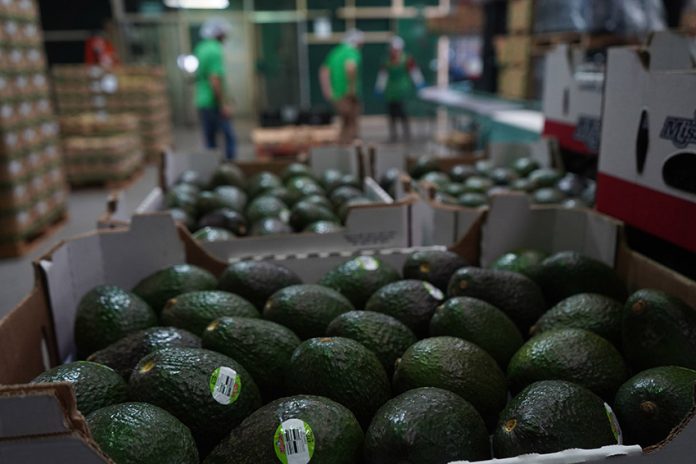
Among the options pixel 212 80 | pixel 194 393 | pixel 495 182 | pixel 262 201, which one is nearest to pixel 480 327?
pixel 194 393

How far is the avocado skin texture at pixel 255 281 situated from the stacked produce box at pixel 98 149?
6.79 metres

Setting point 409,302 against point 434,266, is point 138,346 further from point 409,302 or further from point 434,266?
point 434,266

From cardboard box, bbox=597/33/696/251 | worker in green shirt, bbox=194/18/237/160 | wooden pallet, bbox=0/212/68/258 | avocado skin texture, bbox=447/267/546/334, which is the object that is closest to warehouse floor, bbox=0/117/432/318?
wooden pallet, bbox=0/212/68/258

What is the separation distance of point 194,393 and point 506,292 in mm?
765

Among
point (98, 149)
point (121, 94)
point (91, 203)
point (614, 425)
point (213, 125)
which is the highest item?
point (121, 94)

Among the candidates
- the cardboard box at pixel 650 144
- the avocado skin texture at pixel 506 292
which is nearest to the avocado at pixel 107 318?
the avocado skin texture at pixel 506 292

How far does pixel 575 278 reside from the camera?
1504 mm

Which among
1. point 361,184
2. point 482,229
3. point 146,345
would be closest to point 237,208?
point 361,184

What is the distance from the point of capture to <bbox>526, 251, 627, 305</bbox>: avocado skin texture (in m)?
1.49

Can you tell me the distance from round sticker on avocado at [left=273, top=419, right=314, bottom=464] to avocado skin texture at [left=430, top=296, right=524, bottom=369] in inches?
17.7

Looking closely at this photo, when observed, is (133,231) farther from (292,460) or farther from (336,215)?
(292,460)

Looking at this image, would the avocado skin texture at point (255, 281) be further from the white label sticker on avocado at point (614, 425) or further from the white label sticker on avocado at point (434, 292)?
the white label sticker on avocado at point (614, 425)

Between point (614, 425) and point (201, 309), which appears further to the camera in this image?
point (201, 309)

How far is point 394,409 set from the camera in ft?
3.32
